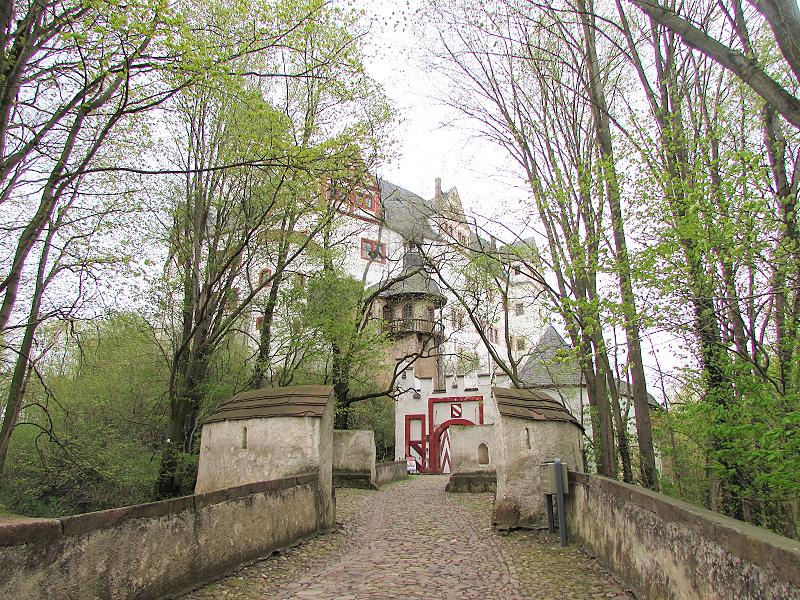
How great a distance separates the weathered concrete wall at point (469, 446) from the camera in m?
18.3

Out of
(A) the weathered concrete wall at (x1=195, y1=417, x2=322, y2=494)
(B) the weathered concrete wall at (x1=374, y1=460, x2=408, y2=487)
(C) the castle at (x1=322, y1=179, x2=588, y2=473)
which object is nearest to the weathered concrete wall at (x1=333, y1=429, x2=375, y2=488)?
(B) the weathered concrete wall at (x1=374, y1=460, x2=408, y2=487)

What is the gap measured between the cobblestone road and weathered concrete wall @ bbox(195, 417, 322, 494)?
1177 mm

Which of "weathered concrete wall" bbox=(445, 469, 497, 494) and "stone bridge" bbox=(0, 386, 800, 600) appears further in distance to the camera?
"weathered concrete wall" bbox=(445, 469, 497, 494)

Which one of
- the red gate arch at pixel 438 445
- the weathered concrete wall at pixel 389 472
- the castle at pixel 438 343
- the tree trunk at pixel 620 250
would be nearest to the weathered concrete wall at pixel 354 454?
the weathered concrete wall at pixel 389 472

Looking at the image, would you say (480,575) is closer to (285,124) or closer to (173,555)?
(173,555)

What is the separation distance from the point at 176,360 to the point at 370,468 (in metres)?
7.18

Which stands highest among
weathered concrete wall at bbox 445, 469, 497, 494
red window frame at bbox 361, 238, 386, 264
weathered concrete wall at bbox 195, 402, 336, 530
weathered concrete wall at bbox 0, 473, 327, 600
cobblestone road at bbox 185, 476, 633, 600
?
red window frame at bbox 361, 238, 386, 264

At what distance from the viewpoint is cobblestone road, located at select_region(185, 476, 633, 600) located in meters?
5.58

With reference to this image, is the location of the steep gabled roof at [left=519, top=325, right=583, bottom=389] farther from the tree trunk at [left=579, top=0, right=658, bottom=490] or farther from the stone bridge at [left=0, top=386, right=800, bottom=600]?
the stone bridge at [left=0, top=386, right=800, bottom=600]

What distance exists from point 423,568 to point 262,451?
3.33 m

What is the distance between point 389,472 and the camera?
66.9 ft

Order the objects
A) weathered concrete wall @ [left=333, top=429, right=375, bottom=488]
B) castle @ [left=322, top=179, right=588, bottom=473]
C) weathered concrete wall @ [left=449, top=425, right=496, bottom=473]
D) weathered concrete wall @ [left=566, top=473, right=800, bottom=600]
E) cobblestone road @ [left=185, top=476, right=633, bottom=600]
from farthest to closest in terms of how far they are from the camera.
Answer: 1. castle @ [left=322, top=179, right=588, bottom=473]
2. weathered concrete wall @ [left=449, top=425, right=496, bottom=473]
3. weathered concrete wall @ [left=333, top=429, right=375, bottom=488]
4. cobblestone road @ [left=185, top=476, right=633, bottom=600]
5. weathered concrete wall @ [left=566, top=473, right=800, bottom=600]

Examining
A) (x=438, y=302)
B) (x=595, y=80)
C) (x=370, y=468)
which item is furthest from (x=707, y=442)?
(x=438, y=302)

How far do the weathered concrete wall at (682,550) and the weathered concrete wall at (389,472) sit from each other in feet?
39.2
